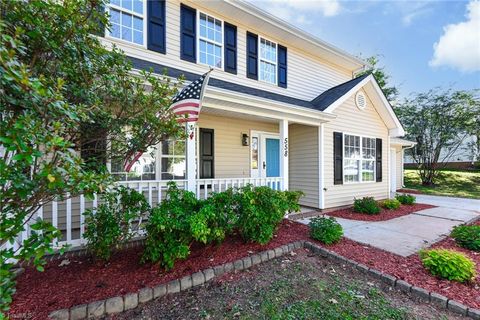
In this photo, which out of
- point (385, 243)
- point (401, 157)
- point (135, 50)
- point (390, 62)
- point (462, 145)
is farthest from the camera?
point (390, 62)

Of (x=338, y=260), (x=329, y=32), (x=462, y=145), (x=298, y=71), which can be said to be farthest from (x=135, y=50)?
(x=462, y=145)

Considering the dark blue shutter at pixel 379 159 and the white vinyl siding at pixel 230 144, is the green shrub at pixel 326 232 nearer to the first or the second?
the white vinyl siding at pixel 230 144

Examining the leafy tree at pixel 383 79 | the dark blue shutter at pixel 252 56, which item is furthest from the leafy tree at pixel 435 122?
the dark blue shutter at pixel 252 56

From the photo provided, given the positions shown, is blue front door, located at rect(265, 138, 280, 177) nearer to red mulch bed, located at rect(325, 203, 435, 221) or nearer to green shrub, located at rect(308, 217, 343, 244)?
red mulch bed, located at rect(325, 203, 435, 221)

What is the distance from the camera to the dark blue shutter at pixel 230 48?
23.3 ft

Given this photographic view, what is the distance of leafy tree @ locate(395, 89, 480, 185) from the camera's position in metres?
13.9

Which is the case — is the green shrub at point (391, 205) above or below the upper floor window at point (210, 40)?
below

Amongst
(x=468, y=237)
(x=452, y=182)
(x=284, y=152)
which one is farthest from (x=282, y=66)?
(x=452, y=182)

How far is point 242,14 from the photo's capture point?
6957 millimetres

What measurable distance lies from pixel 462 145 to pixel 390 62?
8.65 metres

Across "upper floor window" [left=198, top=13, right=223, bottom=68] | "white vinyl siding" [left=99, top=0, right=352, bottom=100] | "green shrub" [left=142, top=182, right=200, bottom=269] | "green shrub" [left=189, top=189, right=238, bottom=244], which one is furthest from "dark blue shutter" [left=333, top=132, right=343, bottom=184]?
"green shrub" [left=142, top=182, right=200, bottom=269]

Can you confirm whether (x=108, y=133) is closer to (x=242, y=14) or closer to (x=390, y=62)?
(x=242, y=14)

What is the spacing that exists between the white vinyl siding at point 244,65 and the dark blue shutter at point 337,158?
241cm

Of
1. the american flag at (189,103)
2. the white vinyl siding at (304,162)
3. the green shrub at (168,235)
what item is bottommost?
the green shrub at (168,235)
